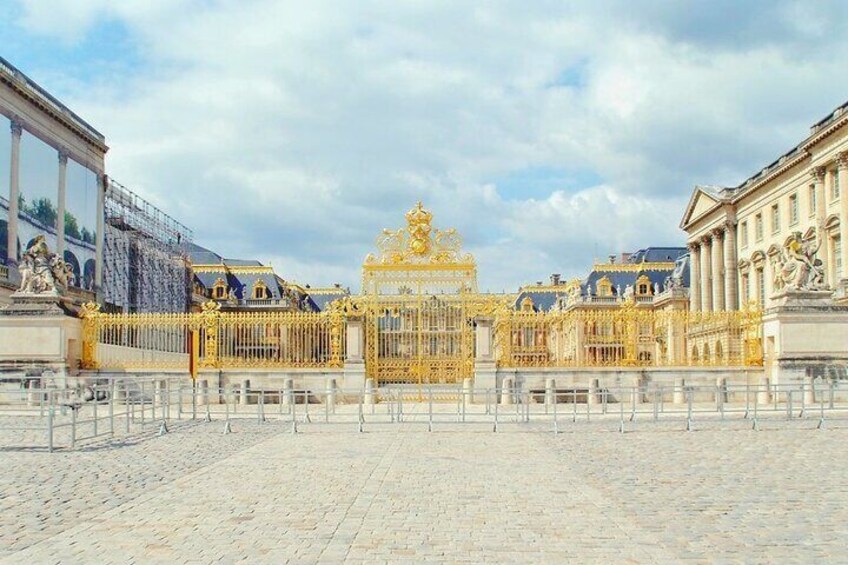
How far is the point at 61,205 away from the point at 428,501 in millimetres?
56522

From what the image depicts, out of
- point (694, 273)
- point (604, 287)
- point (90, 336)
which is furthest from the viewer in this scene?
point (604, 287)

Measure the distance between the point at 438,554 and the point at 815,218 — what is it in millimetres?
58321

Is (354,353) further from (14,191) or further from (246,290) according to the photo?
(246,290)

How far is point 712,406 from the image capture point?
93.1 ft

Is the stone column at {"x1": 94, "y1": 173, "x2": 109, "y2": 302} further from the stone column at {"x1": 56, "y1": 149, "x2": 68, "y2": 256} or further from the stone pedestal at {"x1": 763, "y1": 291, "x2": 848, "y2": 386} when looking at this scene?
the stone pedestal at {"x1": 763, "y1": 291, "x2": 848, "y2": 386}

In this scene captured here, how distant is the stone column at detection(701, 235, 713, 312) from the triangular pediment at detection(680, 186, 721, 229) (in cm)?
273

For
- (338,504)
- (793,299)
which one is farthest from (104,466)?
(793,299)

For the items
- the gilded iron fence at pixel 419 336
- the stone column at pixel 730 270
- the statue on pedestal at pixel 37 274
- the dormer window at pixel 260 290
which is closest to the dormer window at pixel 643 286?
the stone column at pixel 730 270

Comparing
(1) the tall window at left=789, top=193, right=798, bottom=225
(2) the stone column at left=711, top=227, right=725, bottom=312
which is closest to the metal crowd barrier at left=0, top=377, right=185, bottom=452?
(1) the tall window at left=789, top=193, right=798, bottom=225

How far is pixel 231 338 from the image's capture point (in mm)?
30016

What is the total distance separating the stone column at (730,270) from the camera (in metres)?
76.6

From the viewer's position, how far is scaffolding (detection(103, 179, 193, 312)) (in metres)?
65.4

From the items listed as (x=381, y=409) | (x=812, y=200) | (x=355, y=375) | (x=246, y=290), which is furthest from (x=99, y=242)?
(x=812, y=200)

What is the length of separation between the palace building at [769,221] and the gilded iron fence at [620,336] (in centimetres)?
1504
